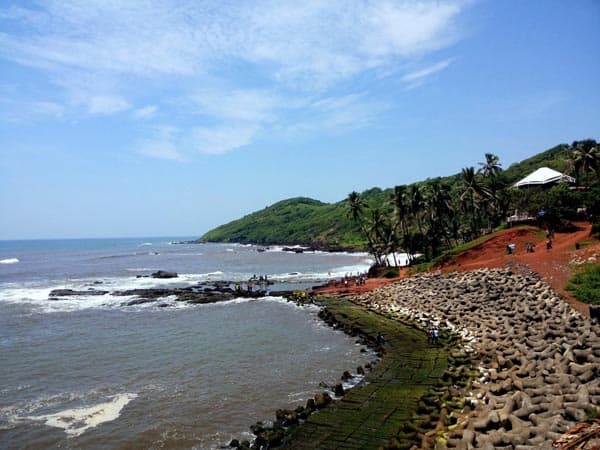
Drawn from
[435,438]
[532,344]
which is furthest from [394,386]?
[532,344]

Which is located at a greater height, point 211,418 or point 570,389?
point 570,389

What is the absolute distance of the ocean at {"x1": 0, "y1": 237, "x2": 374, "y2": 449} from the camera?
17359mm

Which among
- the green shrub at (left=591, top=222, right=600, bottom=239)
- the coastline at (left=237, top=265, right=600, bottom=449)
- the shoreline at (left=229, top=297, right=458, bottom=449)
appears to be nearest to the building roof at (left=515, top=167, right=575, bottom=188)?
the green shrub at (left=591, top=222, right=600, bottom=239)

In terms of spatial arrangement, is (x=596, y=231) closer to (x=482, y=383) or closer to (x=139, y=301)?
(x=482, y=383)

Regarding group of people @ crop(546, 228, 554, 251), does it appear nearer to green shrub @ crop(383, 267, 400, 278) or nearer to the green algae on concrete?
green shrub @ crop(383, 267, 400, 278)

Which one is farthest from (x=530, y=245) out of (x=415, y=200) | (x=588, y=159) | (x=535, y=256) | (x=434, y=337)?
(x=434, y=337)

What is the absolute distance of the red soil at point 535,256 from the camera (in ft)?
93.3

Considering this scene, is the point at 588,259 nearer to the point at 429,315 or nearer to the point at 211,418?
the point at 429,315

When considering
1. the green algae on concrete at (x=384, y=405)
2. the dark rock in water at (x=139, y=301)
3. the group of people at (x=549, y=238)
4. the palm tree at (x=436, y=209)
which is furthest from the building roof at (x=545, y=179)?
the dark rock in water at (x=139, y=301)

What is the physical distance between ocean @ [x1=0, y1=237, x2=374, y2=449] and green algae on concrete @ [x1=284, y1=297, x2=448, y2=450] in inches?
75.2

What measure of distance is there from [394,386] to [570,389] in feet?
23.4

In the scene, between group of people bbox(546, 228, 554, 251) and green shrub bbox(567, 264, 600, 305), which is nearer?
green shrub bbox(567, 264, 600, 305)

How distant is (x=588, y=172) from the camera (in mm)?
51938

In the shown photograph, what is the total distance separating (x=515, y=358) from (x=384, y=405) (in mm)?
6415
